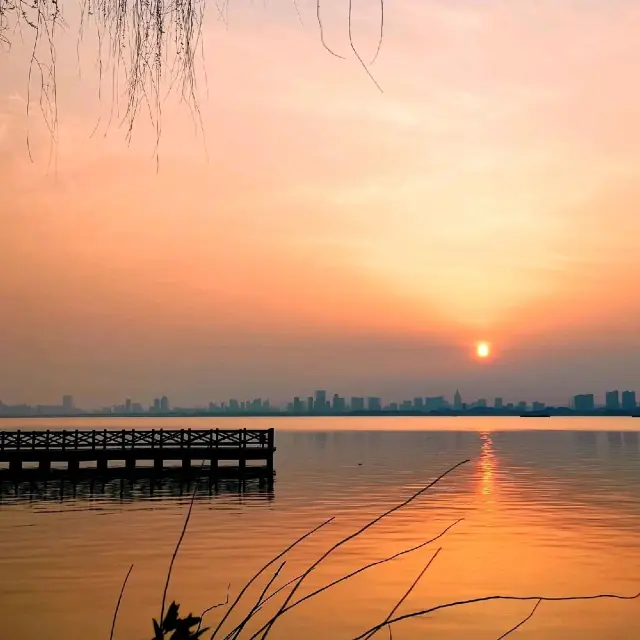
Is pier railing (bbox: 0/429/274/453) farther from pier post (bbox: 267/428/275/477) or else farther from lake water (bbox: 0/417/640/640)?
lake water (bbox: 0/417/640/640)

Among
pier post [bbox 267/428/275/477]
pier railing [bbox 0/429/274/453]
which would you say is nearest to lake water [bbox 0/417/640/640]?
pier post [bbox 267/428/275/477]

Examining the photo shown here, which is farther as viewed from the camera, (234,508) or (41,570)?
(234,508)

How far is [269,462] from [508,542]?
27.6 meters

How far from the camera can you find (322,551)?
35906 mm

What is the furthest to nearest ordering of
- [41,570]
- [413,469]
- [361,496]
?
[413,469]
[361,496]
[41,570]

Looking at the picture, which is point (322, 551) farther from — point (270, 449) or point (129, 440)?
point (270, 449)

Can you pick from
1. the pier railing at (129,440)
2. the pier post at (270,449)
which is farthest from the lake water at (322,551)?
the pier railing at (129,440)

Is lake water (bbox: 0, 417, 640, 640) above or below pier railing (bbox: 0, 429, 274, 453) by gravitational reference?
below

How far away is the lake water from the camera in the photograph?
2311 centimetres

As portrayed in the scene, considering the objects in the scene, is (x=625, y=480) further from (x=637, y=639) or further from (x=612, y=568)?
(x=637, y=639)

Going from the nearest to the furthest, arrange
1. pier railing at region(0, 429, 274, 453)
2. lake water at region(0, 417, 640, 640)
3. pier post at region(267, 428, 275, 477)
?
lake water at region(0, 417, 640, 640), pier railing at region(0, 429, 274, 453), pier post at region(267, 428, 275, 477)

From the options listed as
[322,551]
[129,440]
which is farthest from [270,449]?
[322,551]

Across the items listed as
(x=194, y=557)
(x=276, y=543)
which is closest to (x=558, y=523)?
(x=276, y=543)

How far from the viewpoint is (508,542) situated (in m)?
36.7
